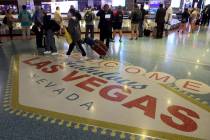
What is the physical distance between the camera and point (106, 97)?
388cm

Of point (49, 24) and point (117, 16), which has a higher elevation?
point (117, 16)

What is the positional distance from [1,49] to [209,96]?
6.84 m

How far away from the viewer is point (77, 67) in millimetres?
5574

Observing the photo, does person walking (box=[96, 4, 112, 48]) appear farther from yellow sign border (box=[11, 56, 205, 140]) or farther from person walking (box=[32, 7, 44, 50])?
yellow sign border (box=[11, 56, 205, 140])

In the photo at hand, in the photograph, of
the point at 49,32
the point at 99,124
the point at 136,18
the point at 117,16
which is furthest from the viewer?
the point at 136,18

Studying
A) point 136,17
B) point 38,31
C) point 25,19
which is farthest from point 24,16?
point 136,17

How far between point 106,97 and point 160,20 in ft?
22.3

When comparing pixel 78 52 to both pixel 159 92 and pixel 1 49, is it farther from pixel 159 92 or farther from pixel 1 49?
pixel 159 92

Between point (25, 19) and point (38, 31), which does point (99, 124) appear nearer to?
point (38, 31)

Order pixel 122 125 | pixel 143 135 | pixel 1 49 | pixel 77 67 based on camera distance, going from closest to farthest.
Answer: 1. pixel 143 135
2. pixel 122 125
3. pixel 77 67
4. pixel 1 49

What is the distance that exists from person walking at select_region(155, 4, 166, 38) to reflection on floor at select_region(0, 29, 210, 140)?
10.7 ft

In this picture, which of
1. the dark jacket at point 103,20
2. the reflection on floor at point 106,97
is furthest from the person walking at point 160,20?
the reflection on floor at point 106,97

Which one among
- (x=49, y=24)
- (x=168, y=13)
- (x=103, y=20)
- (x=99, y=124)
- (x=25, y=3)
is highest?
(x=25, y=3)

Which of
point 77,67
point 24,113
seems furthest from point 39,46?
point 24,113
